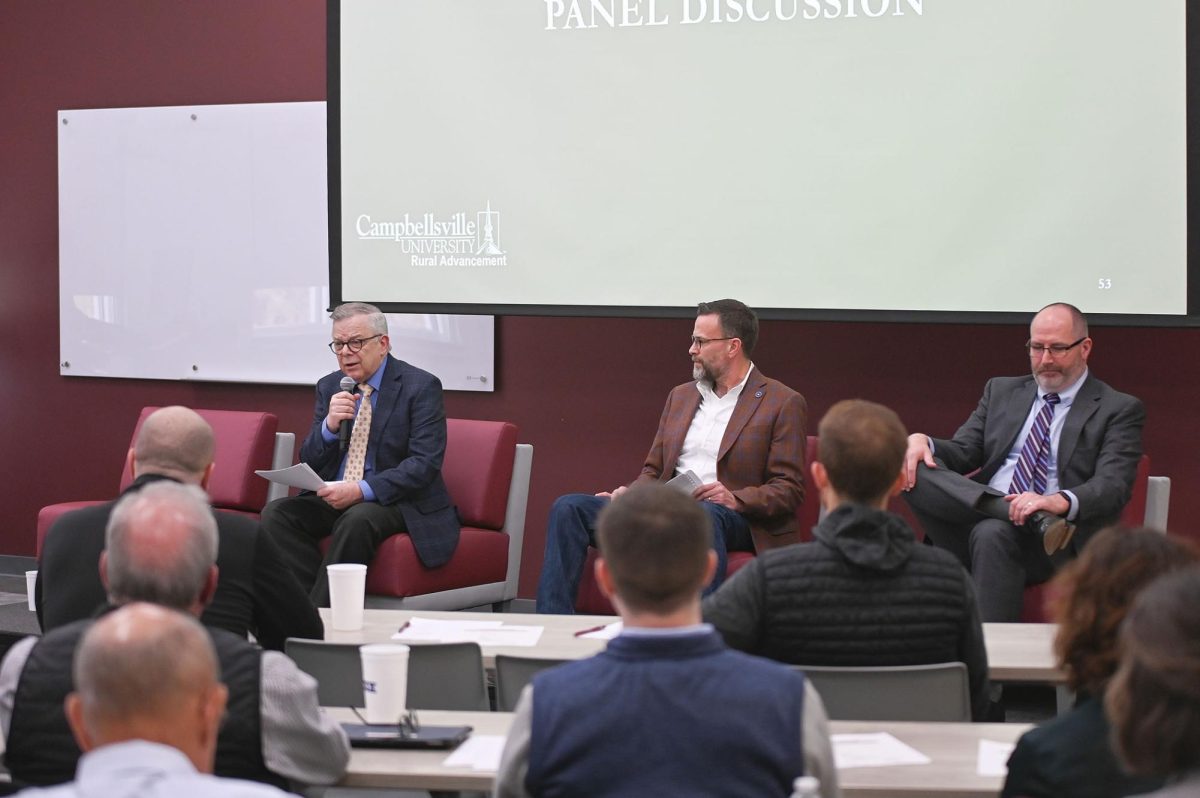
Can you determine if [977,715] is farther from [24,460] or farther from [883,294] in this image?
[24,460]

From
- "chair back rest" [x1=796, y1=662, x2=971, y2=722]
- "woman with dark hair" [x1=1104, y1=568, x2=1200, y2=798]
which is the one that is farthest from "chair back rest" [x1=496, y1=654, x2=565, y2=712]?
"woman with dark hair" [x1=1104, y1=568, x2=1200, y2=798]

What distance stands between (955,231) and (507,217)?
5.68 ft

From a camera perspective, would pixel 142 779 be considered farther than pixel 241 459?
No

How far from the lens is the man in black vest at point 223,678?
2078 millimetres

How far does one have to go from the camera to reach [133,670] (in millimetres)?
1495

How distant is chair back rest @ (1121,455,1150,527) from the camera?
15.6 ft

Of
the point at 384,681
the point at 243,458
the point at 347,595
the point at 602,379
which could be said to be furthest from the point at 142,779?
the point at 602,379

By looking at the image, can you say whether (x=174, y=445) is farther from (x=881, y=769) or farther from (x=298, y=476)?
(x=298, y=476)

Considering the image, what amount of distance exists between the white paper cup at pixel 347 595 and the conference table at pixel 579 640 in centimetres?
3

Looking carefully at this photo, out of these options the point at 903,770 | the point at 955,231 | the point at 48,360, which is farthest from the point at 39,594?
the point at 48,360

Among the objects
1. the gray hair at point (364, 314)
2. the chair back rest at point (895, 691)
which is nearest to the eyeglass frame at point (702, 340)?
the gray hair at point (364, 314)

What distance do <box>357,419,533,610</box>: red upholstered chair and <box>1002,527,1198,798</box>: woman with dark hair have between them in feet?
12.0

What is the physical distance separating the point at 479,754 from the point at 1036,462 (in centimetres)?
307

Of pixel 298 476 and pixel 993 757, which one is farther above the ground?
pixel 298 476
